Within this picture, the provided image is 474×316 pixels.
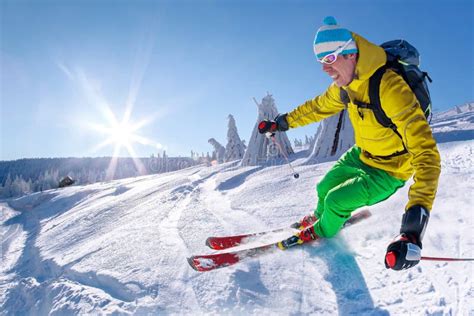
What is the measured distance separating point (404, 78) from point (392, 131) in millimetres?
532

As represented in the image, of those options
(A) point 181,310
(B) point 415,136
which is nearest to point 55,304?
(A) point 181,310

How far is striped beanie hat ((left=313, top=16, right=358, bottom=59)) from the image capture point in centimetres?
264

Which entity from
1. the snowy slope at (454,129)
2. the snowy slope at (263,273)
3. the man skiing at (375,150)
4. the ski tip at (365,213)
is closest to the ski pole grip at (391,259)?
the man skiing at (375,150)

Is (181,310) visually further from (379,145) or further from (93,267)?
(379,145)

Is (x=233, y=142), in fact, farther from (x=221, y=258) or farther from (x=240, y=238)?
(x=221, y=258)

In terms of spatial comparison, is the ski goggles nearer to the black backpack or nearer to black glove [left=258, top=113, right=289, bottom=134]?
the black backpack

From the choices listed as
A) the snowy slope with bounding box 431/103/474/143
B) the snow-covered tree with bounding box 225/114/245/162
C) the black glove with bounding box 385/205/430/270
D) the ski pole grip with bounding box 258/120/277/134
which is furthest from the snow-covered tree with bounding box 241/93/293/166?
the black glove with bounding box 385/205/430/270

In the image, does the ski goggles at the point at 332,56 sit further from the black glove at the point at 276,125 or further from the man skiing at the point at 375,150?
the black glove at the point at 276,125

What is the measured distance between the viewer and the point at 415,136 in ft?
7.04

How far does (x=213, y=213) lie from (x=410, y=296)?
3500 mm

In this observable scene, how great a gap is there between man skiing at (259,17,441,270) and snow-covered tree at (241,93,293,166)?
1186 centimetres

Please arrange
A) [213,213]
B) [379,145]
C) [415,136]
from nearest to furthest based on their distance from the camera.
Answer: [415,136]
[379,145]
[213,213]

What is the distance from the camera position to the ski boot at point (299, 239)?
10.0 feet

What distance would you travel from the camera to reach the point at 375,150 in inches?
119
